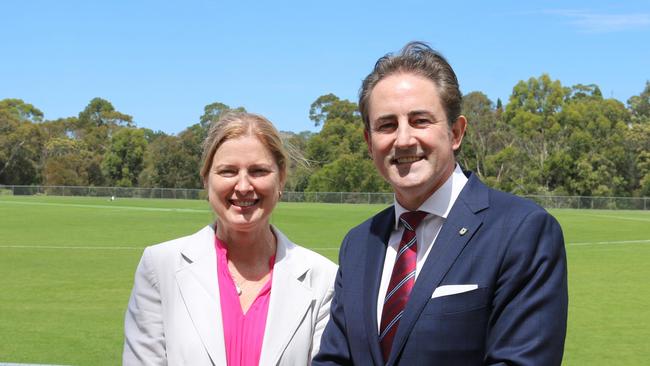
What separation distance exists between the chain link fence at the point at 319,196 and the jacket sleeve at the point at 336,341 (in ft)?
170

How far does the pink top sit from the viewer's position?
132 inches

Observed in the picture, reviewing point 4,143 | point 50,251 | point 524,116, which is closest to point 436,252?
point 50,251

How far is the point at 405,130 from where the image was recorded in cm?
285

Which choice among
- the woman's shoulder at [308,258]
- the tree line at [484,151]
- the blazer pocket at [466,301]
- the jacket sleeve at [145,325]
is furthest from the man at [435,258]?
the tree line at [484,151]

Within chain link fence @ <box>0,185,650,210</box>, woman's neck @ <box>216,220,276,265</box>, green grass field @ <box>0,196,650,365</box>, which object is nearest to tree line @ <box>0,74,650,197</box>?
chain link fence @ <box>0,185,650,210</box>

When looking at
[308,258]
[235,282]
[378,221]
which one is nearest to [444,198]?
[378,221]

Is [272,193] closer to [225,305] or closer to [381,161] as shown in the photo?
[225,305]

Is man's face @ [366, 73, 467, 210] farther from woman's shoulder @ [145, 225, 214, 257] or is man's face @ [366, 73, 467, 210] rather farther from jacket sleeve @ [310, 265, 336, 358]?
woman's shoulder @ [145, 225, 214, 257]

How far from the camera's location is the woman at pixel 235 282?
11.0 feet

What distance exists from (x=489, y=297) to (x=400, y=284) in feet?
1.08

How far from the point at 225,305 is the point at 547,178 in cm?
6407

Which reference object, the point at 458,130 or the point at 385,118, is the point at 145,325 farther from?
the point at 458,130

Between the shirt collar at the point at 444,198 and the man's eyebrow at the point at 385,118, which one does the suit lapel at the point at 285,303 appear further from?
the man's eyebrow at the point at 385,118

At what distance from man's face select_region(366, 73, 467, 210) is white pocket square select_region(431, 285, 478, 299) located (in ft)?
1.26
